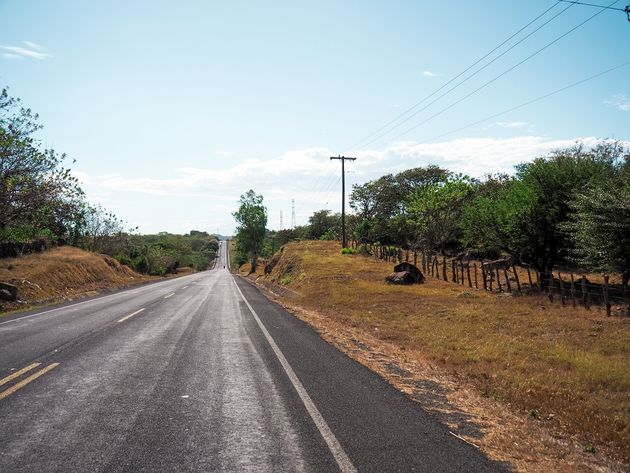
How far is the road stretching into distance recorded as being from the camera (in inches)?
176

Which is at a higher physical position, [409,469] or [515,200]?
[515,200]

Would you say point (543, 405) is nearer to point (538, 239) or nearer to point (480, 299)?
point (480, 299)

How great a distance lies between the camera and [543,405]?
280 inches

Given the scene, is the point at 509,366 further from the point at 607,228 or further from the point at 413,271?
the point at 413,271

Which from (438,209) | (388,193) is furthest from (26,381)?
(388,193)

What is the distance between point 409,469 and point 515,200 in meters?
25.5

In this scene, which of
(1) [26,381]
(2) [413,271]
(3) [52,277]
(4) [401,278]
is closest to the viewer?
(1) [26,381]

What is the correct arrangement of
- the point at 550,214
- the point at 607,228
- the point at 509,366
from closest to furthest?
1. the point at 509,366
2. the point at 607,228
3. the point at 550,214

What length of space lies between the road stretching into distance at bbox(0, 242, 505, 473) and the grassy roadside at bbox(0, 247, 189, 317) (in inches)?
561

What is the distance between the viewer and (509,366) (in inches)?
382

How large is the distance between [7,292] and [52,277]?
10.2 metres

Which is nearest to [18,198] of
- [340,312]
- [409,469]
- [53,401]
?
[340,312]

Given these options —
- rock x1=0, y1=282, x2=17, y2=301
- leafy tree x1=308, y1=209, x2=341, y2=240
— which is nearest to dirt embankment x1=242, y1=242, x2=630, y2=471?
rock x1=0, y1=282, x2=17, y2=301

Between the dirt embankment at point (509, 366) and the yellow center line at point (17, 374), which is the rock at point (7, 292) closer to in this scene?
the dirt embankment at point (509, 366)
